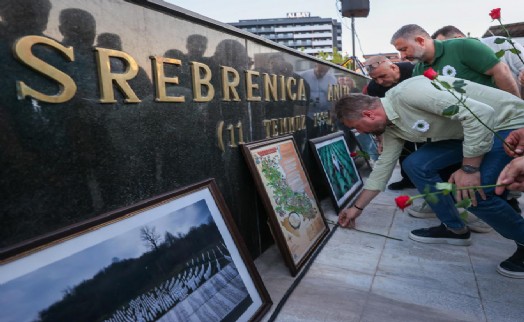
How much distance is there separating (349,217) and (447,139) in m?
0.89

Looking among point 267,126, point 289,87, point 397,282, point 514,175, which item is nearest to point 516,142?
→ point 514,175

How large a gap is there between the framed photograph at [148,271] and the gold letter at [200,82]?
17.7 inches

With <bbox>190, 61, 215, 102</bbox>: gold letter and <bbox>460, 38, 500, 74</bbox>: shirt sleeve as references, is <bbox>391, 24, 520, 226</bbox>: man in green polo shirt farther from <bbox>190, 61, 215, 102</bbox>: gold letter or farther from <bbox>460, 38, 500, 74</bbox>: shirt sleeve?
<bbox>190, 61, 215, 102</bbox>: gold letter

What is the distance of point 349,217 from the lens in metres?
2.66

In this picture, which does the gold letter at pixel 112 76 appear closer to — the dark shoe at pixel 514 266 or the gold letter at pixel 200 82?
the gold letter at pixel 200 82

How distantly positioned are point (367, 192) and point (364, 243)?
0.37 metres

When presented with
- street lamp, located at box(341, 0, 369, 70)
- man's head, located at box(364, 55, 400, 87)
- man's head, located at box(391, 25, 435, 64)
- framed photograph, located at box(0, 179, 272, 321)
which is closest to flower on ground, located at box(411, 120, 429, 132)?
man's head, located at box(391, 25, 435, 64)

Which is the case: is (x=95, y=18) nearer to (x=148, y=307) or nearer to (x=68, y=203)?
(x=68, y=203)

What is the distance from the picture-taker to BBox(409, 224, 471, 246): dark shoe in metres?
2.41

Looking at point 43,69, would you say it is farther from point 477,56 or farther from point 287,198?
point 477,56

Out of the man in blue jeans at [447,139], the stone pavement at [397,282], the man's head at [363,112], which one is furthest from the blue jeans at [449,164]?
the man's head at [363,112]

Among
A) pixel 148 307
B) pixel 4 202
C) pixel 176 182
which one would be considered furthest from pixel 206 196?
pixel 4 202

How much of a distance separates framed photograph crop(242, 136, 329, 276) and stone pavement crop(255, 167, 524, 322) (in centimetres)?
12

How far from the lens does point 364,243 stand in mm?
2500
